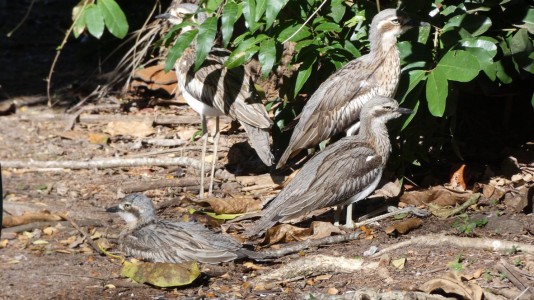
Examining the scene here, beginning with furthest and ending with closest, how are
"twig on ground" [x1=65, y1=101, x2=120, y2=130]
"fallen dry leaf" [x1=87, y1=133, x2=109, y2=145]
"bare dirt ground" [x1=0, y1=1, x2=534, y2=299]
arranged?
1. "twig on ground" [x1=65, y1=101, x2=120, y2=130]
2. "fallen dry leaf" [x1=87, y1=133, x2=109, y2=145]
3. "bare dirt ground" [x1=0, y1=1, x2=534, y2=299]

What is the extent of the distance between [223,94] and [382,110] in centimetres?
165

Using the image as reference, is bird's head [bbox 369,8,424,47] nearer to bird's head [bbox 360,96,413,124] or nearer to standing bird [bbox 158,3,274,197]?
bird's head [bbox 360,96,413,124]

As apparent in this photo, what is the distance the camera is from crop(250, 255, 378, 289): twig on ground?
→ 5.53 metres

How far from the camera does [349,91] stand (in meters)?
6.94

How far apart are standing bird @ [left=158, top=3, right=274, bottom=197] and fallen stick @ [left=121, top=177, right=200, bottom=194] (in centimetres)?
25

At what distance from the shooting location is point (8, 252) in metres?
6.45

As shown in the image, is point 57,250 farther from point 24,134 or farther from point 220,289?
point 24,134

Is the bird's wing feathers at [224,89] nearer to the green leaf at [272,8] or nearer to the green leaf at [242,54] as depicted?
the green leaf at [242,54]

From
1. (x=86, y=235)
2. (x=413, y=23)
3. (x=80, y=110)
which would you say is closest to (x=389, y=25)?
(x=413, y=23)

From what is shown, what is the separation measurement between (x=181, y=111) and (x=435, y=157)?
3259 mm

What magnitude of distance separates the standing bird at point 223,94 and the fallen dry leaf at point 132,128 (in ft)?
4.60

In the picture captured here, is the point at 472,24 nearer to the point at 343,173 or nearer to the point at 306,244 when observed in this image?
the point at 343,173

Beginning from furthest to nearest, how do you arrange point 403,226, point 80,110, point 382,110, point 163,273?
point 80,110 → point 382,110 → point 403,226 → point 163,273

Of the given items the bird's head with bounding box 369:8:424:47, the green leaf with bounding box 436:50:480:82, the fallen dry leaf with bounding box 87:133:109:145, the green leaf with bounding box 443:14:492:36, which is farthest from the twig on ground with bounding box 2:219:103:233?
the green leaf with bounding box 443:14:492:36
